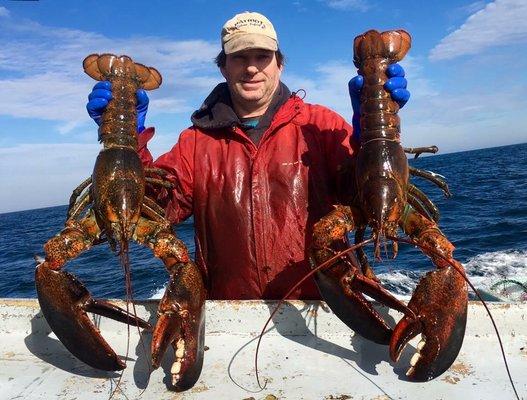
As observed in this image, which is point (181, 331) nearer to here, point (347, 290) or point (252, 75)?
point (347, 290)

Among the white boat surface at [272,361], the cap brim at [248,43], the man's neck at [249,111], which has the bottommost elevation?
the white boat surface at [272,361]

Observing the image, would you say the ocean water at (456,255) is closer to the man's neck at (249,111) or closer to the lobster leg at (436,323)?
the man's neck at (249,111)

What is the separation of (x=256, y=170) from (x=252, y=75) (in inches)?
32.6

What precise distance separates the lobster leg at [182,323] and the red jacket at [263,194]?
0.67 m

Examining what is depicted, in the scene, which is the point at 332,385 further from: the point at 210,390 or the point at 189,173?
the point at 189,173

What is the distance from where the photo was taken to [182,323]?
294cm

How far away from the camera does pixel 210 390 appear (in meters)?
2.87

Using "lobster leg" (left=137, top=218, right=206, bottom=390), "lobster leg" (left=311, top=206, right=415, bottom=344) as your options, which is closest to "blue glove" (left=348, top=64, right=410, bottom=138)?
"lobster leg" (left=311, top=206, right=415, bottom=344)

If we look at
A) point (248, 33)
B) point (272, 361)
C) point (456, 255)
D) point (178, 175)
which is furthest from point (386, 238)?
point (456, 255)

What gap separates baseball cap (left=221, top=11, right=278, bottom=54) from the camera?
376 centimetres

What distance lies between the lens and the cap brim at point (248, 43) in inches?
147

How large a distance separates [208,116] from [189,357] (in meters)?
2.19

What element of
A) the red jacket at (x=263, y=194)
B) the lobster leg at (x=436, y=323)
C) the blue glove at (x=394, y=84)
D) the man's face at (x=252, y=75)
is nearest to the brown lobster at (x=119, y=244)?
the red jacket at (x=263, y=194)

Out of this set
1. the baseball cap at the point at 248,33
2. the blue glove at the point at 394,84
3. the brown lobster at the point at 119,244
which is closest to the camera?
the brown lobster at the point at 119,244
